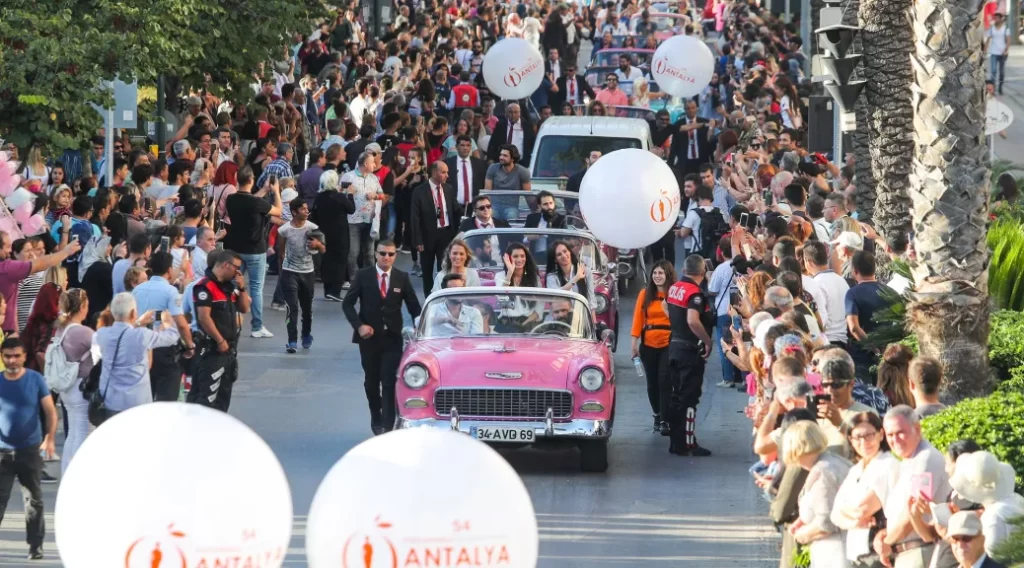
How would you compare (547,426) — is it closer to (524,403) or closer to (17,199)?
(524,403)

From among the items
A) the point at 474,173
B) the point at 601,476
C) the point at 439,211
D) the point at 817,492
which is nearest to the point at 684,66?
the point at 474,173

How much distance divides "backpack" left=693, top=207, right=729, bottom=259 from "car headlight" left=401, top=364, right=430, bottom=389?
6.89m

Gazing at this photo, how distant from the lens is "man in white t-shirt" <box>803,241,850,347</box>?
1397 centimetres

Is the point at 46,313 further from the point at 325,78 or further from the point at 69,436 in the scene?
the point at 325,78

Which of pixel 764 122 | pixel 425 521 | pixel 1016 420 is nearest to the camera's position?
pixel 425 521

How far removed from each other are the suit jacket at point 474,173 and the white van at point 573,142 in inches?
33.4

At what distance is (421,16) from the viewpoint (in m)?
40.6

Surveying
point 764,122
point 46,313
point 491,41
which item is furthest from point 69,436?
point 491,41

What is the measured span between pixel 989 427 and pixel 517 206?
11519 mm

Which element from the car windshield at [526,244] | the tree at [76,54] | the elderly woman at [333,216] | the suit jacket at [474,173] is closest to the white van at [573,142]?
the suit jacket at [474,173]

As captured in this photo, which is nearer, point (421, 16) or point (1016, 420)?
point (1016, 420)

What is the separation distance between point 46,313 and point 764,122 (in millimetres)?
15167

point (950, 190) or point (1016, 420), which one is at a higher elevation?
point (950, 190)

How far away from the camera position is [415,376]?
1345 centimetres
